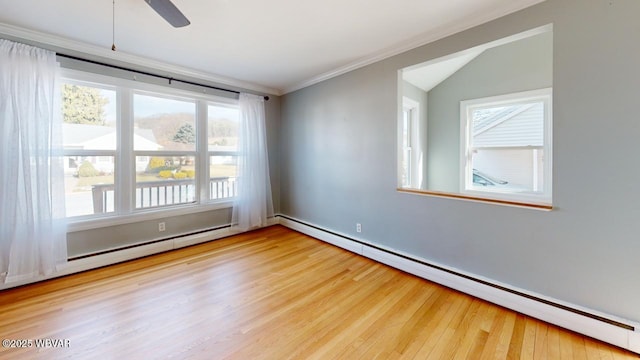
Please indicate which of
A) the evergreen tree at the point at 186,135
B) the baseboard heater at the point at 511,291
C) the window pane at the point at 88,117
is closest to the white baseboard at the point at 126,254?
the window pane at the point at 88,117

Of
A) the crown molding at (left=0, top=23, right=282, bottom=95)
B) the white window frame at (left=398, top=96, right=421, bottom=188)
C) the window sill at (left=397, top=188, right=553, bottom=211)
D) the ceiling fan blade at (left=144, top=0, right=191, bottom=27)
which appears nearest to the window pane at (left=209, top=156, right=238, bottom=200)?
the crown molding at (left=0, top=23, right=282, bottom=95)

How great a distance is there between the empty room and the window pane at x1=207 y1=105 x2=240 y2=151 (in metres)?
0.02

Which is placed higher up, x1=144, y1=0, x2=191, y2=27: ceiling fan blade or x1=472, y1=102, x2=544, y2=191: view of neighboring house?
x1=144, y1=0, x2=191, y2=27: ceiling fan blade

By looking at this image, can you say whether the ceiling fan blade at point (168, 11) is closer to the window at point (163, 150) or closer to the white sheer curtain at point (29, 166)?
the white sheer curtain at point (29, 166)

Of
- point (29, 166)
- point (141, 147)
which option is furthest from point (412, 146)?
point (29, 166)

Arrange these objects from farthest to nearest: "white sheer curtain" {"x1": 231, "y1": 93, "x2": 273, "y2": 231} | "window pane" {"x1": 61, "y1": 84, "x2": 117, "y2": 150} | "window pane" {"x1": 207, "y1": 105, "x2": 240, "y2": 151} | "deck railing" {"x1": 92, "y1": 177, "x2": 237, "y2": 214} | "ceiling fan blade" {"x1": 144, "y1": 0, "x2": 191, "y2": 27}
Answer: "white sheer curtain" {"x1": 231, "y1": 93, "x2": 273, "y2": 231}
"window pane" {"x1": 207, "y1": 105, "x2": 240, "y2": 151}
"deck railing" {"x1": 92, "y1": 177, "x2": 237, "y2": 214}
"window pane" {"x1": 61, "y1": 84, "x2": 117, "y2": 150}
"ceiling fan blade" {"x1": 144, "y1": 0, "x2": 191, "y2": 27}

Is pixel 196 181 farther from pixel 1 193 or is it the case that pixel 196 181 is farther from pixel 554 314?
pixel 554 314

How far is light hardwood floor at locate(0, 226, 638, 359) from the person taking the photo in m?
1.60

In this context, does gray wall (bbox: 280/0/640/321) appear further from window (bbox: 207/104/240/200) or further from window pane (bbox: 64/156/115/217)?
window pane (bbox: 64/156/115/217)

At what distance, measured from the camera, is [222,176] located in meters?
4.00

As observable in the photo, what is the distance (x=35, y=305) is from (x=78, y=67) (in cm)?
234

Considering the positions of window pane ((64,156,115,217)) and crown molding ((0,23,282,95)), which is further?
window pane ((64,156,115,217))

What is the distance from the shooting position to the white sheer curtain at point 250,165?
3.98m

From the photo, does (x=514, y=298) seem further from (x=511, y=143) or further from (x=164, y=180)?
(x=164, y=180)
